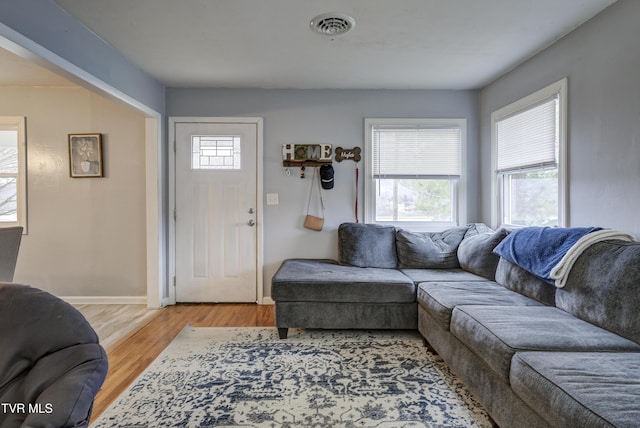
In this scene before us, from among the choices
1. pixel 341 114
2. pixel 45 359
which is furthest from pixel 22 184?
pixel 45 359

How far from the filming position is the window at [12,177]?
363cm

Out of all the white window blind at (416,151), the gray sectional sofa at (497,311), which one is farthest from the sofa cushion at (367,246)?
the white window blind at (416,151)

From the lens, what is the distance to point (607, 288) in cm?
173

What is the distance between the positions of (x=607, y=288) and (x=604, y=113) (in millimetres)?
1179

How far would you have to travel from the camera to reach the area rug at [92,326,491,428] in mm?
1730

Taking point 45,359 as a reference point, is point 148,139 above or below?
above

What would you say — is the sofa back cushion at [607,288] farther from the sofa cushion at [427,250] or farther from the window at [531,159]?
the sofa cushion at [427,250]

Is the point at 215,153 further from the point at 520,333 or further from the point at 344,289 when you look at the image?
the point at 520,333

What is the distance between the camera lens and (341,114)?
12.1ft

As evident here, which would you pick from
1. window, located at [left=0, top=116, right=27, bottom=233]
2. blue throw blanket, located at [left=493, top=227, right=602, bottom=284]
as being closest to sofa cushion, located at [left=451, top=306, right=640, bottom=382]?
blue throw blanket, located at [left=493, top=227, right=602, bottom=284]

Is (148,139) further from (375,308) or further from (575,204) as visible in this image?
(575,204)

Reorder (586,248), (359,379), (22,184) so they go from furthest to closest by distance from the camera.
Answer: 1. (22,184)
2. (359,379)
3. (586,248)

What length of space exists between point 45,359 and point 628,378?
6.16ft

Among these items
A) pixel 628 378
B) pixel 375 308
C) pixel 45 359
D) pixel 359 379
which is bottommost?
pixel 359 379
